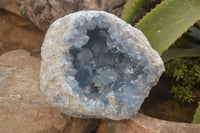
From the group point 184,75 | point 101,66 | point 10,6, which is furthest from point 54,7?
point 184,75

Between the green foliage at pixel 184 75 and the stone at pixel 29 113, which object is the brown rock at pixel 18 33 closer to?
the stone at pixel 29 113

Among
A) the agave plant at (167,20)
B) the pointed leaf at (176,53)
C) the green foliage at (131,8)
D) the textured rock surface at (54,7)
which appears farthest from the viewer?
the textured rock surface at (54,7)

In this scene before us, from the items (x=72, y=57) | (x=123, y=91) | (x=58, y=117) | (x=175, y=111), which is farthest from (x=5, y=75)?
(x=175, y=111)

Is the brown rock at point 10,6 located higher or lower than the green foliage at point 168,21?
lower

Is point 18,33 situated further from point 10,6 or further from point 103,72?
point 103,72

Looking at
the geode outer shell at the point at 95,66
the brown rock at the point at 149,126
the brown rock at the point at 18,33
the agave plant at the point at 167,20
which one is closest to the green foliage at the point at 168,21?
the agave plant at the point at 167,20

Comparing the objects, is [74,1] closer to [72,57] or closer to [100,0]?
[100,0]
